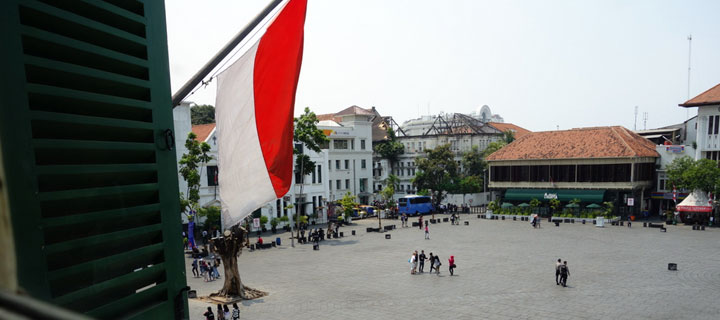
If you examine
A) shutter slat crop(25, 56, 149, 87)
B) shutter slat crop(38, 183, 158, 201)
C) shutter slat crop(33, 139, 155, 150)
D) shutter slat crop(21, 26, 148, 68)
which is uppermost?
shutter slat crop(21, 26, 148, 68)

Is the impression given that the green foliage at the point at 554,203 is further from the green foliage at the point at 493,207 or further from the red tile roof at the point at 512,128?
the red tile roof at the point at 512,128

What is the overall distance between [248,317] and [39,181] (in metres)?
16.0

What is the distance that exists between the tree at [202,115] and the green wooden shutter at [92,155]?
75.8m

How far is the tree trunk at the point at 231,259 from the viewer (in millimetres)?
19141

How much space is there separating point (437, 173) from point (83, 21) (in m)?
59.7

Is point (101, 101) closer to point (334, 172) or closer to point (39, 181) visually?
point (39, 181)

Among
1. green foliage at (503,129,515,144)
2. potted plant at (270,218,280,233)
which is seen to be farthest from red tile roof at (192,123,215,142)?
green foliage at (503,129,515,144)

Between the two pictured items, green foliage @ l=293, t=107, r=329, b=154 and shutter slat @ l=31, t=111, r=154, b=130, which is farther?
green foliage @ l=293, t=107, r=329, b=154

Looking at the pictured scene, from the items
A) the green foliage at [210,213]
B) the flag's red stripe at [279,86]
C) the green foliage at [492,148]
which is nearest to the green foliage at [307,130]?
the green foliage at [210,213]

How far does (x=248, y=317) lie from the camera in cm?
1705

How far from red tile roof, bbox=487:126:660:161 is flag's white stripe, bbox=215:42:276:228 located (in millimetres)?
46320

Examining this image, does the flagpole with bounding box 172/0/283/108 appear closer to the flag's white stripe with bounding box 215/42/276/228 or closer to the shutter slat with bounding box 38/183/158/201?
the flag's white stripe with bounding box 215/42/276/228

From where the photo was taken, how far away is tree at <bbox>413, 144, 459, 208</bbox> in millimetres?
60781

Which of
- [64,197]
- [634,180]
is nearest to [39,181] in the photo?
[64,197]
